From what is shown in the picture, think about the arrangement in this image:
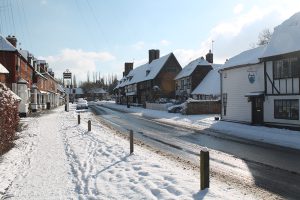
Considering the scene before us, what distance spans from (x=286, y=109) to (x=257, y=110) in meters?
3.38

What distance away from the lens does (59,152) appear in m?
14.8

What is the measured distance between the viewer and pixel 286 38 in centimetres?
2562

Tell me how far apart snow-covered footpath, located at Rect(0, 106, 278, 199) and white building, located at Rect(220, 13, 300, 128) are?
45.9 feet

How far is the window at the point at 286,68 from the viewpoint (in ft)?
79.3

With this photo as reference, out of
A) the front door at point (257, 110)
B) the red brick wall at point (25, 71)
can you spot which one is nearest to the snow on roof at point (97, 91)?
the red brick wall at point (25, 71)

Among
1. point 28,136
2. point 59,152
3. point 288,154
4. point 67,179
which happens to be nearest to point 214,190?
point 67,179

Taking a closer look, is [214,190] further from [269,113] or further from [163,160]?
[269,113]

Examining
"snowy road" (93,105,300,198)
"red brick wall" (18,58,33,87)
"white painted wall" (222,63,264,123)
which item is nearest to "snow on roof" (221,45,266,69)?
"white painted wall" (222,63,264,123)

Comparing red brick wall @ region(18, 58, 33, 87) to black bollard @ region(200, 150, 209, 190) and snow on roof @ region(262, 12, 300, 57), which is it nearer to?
snow on roof @ region(262, 12, 300, 57)

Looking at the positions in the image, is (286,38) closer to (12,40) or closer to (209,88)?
(209,88)

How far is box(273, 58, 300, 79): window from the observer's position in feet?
79.3

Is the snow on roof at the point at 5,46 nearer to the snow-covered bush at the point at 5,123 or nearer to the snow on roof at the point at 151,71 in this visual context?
the snow-covered bush at the point at 5,123

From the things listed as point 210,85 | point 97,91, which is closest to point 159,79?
point 210,85

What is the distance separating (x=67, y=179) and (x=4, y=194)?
179 centimetres
